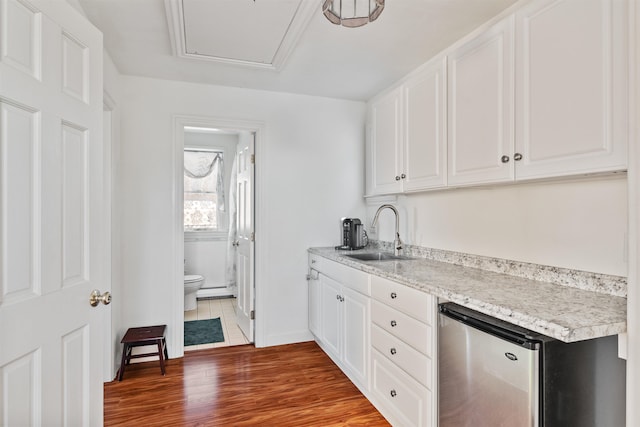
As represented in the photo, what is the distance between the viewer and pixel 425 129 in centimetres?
226

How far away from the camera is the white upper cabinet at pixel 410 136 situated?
7.01 ft

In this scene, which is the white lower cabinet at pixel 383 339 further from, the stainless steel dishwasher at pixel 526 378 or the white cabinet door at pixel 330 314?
the stainless steel dishwasher at pixel 526 378

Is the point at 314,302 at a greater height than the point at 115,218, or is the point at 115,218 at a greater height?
the point at 115,218

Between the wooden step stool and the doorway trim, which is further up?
the doorway trim

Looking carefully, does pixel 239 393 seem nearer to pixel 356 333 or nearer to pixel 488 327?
pixel 356 333

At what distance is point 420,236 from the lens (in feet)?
8.87

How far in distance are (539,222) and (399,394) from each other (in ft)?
3.76

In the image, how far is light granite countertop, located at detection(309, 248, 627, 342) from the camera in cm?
109

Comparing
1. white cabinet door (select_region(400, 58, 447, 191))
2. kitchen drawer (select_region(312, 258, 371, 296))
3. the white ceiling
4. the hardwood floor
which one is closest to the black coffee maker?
kitchen drawer (select_region(312, 258, 371, 296))

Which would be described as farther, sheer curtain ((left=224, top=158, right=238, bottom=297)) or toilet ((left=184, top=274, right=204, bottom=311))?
sheer curtain ((left=224, top=158, right=238, bottom=297))

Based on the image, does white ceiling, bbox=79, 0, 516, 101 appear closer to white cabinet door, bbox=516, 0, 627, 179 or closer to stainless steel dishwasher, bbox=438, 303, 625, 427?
white cabinet door, bbox=516, 0, 627, 179

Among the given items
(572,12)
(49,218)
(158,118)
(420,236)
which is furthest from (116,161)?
(572,12)

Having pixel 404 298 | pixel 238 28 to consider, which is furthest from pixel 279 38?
pixel 404 298

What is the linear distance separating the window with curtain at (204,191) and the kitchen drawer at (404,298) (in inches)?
139
